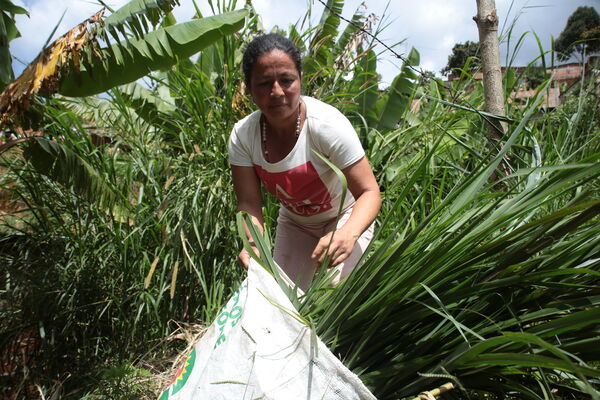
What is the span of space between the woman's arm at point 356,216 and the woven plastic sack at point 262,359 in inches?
8.7

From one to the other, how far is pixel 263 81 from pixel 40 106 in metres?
1.87

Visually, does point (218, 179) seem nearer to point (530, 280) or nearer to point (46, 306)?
point (46, 306)

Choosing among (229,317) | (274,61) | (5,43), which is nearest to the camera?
(229,317)

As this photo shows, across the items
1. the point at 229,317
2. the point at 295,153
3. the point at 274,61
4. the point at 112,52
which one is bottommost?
the point at 229,317

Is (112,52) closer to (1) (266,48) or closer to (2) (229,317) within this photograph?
(1) (266,48)

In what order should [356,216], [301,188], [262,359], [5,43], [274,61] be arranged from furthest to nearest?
1. [5,43]
2. [301,188]
3. [274,61]
4. [356,216]
5. [262,359]

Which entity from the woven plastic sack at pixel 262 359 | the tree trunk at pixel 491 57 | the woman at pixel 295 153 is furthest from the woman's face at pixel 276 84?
the tree trunk at pixel 491 57

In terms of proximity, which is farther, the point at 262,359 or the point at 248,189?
the point at 248,189

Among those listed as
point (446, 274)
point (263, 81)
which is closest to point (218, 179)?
point (263, 81)

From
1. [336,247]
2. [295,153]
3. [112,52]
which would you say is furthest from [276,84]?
[112,52]

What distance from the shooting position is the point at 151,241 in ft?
9.40

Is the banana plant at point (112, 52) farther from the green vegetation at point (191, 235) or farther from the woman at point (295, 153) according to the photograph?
the woman at point (295, 153)

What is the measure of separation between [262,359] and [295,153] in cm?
85

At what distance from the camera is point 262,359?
1046 mm
